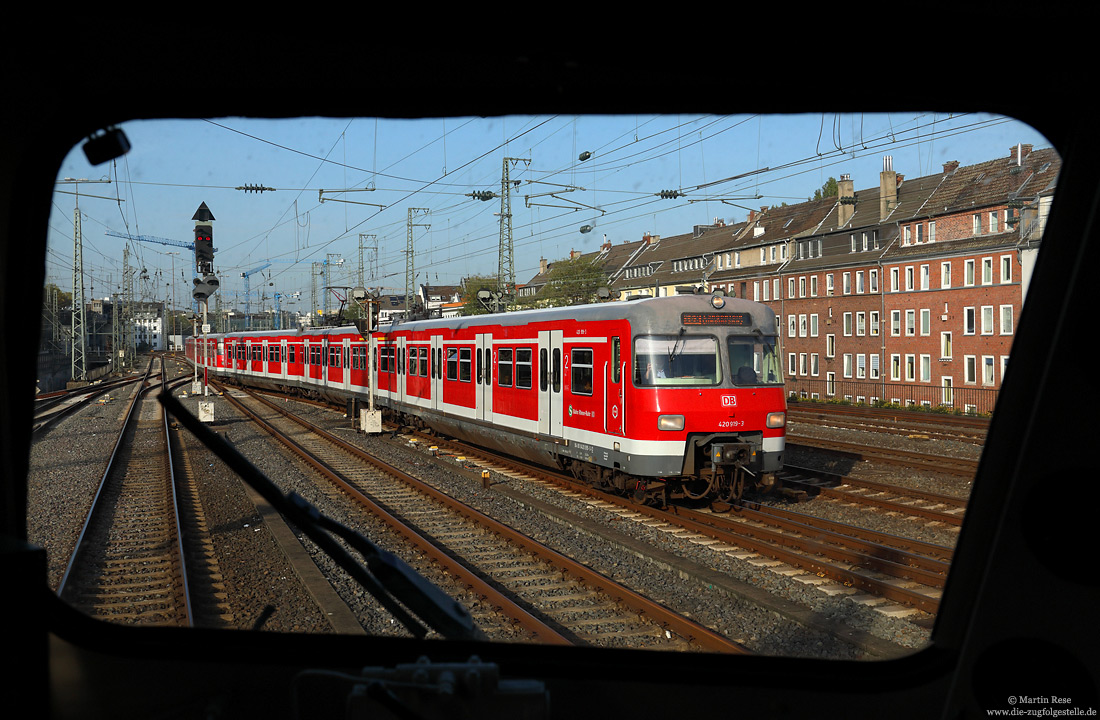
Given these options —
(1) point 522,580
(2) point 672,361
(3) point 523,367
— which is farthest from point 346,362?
(1) point 522,580

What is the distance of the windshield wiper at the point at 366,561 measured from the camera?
201 cm

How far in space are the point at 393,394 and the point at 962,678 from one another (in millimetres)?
19113

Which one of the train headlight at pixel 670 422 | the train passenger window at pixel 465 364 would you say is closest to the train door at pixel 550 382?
the train headlight at pixel 670 422

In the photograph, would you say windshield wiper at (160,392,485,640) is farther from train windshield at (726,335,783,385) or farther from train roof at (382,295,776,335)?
train windshield at (726,335,783,385)

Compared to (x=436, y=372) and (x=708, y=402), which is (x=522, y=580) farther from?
(x=436, y=372)

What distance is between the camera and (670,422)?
389 inches

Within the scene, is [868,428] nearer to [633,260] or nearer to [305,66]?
[305,66]

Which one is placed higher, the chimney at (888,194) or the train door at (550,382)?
the chimney at (888,194)

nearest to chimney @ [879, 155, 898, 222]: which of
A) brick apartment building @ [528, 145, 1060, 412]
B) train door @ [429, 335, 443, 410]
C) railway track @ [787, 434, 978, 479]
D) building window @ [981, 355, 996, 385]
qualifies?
brick apartment building @ [528, 145, 1060, 412]

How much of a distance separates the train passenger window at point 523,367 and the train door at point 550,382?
47cm

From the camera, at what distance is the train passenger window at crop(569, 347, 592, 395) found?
11117mm

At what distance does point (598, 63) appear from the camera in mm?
1989

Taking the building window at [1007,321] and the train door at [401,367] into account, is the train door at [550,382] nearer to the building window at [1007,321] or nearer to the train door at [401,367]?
the train door at [401,367]

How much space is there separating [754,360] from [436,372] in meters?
8.42
